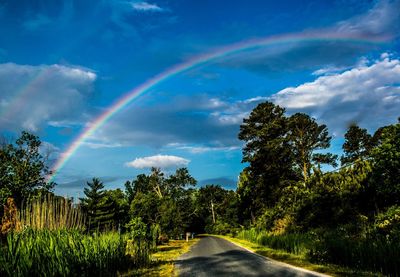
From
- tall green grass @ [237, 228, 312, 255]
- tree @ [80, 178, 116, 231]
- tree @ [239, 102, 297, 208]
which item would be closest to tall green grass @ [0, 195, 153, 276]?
tall green grass @ [237, 228, 312, 255]

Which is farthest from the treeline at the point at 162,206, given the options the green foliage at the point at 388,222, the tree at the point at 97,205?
the green foliage at the point at 388,222

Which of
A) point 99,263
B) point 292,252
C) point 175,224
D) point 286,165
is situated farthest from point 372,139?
point 99,263

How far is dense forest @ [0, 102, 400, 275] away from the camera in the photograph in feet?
52.5

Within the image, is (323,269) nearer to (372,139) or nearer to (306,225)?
(306,225)

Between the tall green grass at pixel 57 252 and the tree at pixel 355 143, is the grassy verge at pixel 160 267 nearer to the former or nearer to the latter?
the tall green grass at pixel 57 252

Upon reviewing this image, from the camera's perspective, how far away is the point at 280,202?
4225 cm

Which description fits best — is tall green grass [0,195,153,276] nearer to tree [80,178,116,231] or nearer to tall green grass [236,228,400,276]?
tall green grass [236,228,400,276]

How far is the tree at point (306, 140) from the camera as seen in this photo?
62344mm

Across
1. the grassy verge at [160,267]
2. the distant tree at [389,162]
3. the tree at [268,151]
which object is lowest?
the grassy verge at [160,267]

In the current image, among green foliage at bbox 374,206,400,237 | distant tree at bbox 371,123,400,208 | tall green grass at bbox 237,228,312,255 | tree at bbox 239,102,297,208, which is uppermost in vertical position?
tree at bbox 239,102,297,208

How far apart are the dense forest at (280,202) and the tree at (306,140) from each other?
0.58 feet

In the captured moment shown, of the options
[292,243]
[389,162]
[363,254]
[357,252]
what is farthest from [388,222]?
[292,243]

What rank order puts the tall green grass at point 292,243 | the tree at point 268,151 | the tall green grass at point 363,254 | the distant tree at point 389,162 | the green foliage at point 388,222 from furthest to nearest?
1. the tree at point 268,151
2. the tall green grass at point 292,243
3. the distant tree at point 389,162
4. the green foliage at point 388,222
5. the tall green grass at point 363,254

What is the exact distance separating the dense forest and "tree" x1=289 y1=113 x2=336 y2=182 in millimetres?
176
